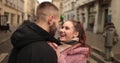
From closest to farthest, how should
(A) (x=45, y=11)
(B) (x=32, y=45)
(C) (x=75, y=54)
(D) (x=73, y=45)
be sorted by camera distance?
(B) (x=32, y=45)
(A) (x=45, y=11)
(C) (x=75, y=54)
(D) (x=73, y=45)

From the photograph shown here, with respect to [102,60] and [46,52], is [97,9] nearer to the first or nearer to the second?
[102,60]

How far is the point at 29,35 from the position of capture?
83.7 inches

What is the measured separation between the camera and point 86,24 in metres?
37.8

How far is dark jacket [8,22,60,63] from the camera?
6.84ft

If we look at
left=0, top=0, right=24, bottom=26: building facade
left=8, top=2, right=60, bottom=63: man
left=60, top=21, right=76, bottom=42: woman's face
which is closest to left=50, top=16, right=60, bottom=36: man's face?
left=8, top=2, right=60, bottom=63: man

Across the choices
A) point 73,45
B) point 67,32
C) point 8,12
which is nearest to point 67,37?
point 67,32

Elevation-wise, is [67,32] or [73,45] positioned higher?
[67,32]

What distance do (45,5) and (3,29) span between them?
89.1 ft

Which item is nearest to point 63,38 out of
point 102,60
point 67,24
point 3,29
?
point 67,24

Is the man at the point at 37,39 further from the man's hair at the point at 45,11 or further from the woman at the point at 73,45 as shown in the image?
the woman at the point at 73,45

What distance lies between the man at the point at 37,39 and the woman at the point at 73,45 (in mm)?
577

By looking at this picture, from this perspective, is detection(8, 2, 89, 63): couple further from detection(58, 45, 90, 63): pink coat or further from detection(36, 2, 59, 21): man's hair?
detection(58, 45, 90, 63): pink coat

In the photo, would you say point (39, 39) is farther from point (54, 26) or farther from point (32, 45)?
point (54, 26)

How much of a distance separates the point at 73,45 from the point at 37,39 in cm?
92
